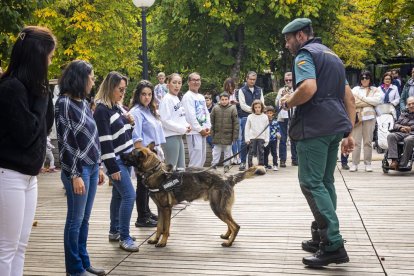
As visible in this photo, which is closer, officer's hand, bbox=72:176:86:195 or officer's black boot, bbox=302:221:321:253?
officer's hand, bbox=72:176:86:195

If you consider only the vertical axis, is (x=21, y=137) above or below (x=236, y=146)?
above

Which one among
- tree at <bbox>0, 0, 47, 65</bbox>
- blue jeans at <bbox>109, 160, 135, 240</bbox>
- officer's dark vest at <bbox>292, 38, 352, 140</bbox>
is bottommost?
blue jeans at <bbox>109, 160, 135, 240</bbox>

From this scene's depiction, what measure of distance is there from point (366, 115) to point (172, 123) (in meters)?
5.00

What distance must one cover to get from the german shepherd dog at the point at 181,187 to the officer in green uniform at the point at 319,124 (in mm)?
948

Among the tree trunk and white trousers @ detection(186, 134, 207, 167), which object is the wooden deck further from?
the tree trunk

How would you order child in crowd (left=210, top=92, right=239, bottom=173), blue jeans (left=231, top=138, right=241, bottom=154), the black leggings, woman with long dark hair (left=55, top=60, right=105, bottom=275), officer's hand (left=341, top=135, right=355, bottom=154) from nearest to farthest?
woman with long dark hair (left=55, top=60, right=105, bottom=275) → officer's hand (left=341, top=135, right=355, bottom=154) → the black leggings → child in crowd (left=210, top=92, right=239, bottom=173) → blue jeans (left=231, top=138, right=241, bottom=154)

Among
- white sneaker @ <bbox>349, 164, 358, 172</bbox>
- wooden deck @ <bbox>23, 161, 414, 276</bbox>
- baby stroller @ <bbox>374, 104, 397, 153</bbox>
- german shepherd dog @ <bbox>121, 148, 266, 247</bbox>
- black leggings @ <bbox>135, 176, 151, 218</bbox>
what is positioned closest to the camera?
wooden deck @ <bbox>23, 161, 414, 276</bbox>

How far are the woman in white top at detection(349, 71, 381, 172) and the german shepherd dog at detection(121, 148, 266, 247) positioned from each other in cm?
560

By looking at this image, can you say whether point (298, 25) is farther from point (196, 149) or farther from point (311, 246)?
point (196, 149)

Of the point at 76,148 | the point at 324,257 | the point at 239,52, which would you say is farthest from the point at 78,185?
the point at 239,52

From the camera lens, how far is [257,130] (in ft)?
37.7

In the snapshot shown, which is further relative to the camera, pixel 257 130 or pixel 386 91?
pixel 386 91

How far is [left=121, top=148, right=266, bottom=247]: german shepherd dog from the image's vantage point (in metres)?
5.63

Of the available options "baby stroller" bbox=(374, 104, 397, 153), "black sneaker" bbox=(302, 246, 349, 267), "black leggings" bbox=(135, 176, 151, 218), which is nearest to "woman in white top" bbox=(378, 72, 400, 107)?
"baby stroller" bbox=(374, 104, 397, 153)
